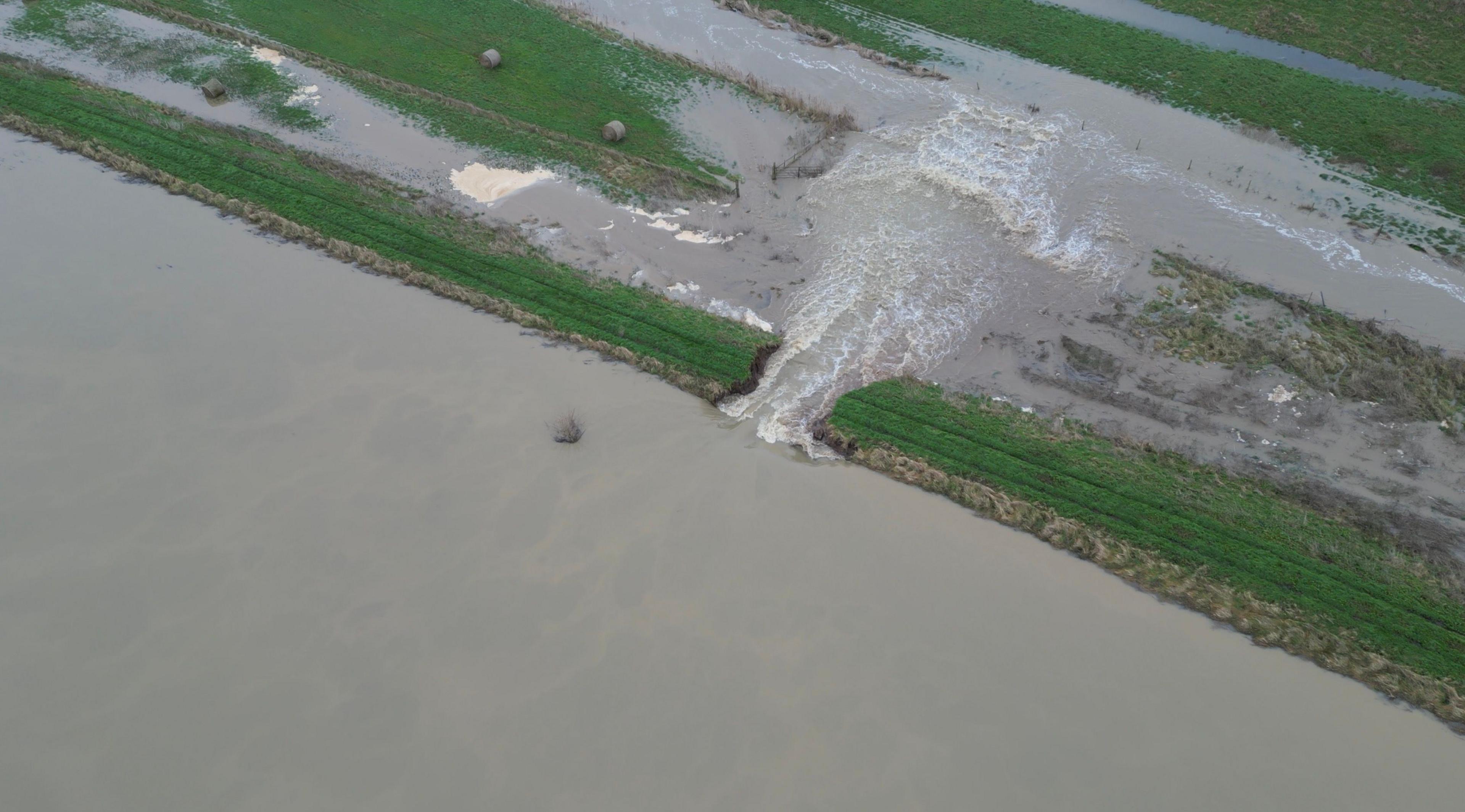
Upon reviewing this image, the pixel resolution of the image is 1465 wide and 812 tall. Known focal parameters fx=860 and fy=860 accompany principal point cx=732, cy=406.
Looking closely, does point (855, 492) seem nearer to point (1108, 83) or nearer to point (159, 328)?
point (159, 328)

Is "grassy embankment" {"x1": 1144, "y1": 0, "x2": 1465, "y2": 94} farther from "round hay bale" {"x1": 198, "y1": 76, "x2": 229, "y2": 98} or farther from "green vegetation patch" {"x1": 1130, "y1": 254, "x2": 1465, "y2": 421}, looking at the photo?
"round hay bale" {"x1": 198, "y1": 76, "x2": 229, "y2": 98}

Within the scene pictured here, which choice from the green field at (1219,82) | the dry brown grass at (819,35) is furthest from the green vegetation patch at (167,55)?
the green field at (1219,82)

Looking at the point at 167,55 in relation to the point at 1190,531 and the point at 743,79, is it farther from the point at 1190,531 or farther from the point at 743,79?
the point at 1190,531

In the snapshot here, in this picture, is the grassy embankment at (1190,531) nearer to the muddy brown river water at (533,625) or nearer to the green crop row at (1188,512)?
the green crop row at (1188,512)

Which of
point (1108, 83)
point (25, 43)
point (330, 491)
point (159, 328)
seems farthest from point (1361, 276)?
point (25, 43)

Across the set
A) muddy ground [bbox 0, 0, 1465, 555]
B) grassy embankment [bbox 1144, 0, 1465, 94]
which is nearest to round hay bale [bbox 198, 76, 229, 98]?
muddy ground [bbox 0, 0, 1465, 555]

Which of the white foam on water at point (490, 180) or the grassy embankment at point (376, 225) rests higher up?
the white foam on water at point (490, 180)
